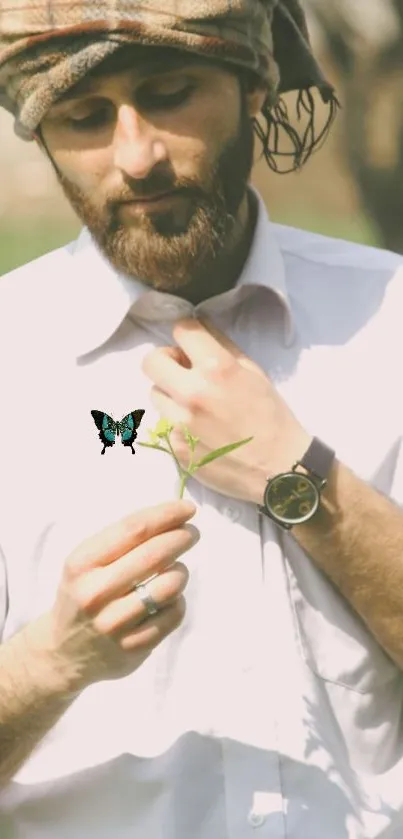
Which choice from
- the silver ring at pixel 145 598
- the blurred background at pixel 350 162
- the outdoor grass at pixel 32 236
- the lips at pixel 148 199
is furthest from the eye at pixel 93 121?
the blurred background at pixel 350 162

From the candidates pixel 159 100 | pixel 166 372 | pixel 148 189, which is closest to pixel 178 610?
pixel 166 372

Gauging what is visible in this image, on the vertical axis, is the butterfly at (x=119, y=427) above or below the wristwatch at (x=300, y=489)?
above

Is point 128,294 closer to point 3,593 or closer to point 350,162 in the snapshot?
point 3,593

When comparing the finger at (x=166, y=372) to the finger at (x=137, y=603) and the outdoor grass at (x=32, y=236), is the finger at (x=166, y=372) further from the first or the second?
the outdoor grass at (x=32, y=236)

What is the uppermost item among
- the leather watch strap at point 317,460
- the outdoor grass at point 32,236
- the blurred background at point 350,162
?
the leather watch strap at point 317,460

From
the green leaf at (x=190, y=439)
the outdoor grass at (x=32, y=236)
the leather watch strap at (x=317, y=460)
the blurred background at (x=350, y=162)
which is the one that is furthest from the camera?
the blurred background at (x=350, y=162)

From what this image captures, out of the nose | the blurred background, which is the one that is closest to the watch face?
Answer: the nose
